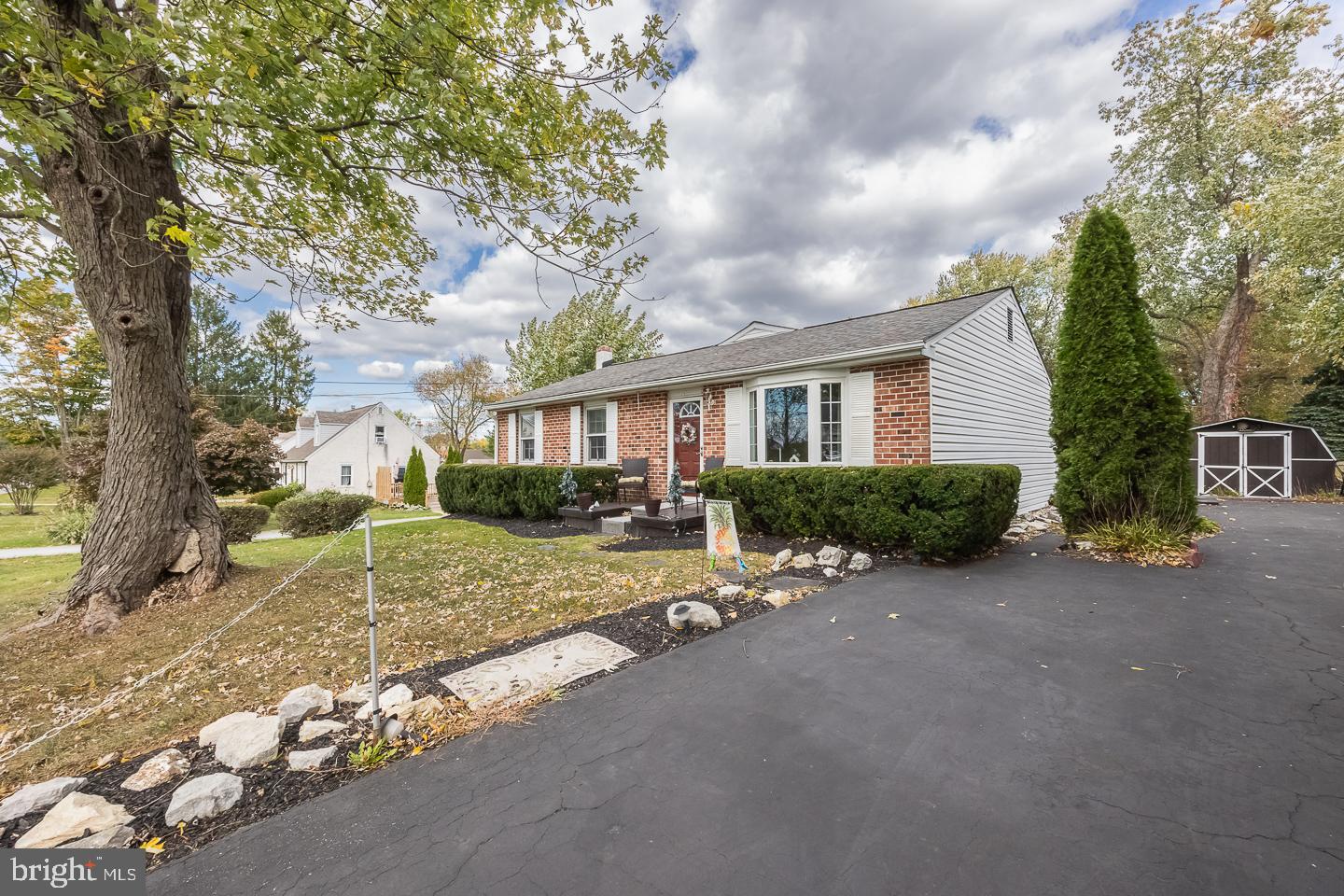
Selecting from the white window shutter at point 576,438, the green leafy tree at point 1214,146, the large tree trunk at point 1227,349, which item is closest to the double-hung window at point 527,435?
the white window shutter at point 576,438

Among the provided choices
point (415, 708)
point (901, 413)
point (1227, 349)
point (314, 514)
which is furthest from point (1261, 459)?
point (314, 514)

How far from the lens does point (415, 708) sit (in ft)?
9.14

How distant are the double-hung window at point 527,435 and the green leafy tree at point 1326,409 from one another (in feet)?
84.6

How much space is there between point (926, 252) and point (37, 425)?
108ft

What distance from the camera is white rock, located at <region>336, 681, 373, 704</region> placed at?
9.78 feet

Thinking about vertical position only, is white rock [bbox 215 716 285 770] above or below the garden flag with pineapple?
below

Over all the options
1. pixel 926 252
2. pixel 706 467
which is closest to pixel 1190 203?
pixel 926 252

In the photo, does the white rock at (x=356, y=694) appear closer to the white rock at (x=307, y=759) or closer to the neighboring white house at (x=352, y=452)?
the white rock at (x=307, y=759)

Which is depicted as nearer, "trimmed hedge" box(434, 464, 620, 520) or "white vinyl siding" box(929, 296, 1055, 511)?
"white vinyl siding" box(929, 296, 1055, 511)

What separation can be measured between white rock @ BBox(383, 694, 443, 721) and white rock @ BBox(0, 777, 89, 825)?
121 centimetres

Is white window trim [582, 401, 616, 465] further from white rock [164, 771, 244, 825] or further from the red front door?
white rock [164, 771, 244, 825]

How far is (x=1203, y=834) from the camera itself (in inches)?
73.9

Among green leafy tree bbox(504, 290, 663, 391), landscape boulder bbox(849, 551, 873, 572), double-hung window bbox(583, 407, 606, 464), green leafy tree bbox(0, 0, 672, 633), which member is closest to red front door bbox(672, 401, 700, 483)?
double-hung window bbox(583, 407, 606, 464)

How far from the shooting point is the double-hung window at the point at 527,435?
14797mm
